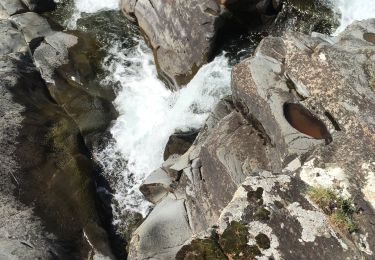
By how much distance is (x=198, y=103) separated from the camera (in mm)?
22188

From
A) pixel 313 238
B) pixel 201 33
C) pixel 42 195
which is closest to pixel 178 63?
pixel 201 33

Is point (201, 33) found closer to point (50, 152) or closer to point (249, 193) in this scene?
point (50, 152)

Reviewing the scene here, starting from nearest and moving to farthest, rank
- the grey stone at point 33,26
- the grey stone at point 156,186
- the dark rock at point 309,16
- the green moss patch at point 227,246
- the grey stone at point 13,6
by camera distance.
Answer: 1. the green moss patch at point 227,246
2. the grey stone at point 156,186
3. the dark rock at point 309,16
4. the grey stone at point 33,26
5. the grey stone at point 13,6

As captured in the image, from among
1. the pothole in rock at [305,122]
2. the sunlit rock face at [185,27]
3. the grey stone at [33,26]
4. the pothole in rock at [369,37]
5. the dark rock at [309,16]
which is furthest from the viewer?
the grey stone at [33,26]

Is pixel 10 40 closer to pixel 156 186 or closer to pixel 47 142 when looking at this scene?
pixel 47 142

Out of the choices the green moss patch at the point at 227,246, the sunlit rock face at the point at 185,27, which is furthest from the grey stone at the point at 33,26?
the green moss patch at the point at 227,246

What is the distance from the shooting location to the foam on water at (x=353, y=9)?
2244 cm

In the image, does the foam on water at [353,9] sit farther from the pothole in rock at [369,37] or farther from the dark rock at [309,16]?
the pothole in rock at [369,37]

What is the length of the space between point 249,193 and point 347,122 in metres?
4.41

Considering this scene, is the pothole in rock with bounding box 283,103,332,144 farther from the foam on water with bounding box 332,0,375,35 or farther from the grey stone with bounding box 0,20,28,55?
the grey stone with bounding box 0,20,28,55

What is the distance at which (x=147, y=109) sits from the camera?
23.3m

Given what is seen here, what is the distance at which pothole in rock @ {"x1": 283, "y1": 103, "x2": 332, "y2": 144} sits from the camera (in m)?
13.5

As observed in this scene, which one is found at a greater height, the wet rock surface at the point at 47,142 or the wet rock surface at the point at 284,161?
the wet rock surface at the point at 284,161

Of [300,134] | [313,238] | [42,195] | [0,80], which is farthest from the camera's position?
[0,80]
